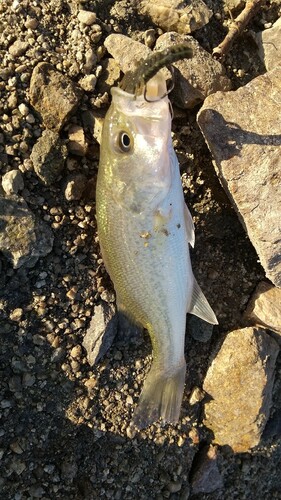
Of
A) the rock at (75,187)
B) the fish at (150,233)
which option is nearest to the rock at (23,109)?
the rock at (75,187)

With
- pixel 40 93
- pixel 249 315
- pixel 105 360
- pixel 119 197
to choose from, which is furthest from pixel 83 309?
pixel 40 93

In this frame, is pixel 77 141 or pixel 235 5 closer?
pixel 77 141

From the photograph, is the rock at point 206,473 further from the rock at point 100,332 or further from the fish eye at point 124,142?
the fish eye at point 124,142

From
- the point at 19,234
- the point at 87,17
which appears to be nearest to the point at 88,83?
the point at 87,17

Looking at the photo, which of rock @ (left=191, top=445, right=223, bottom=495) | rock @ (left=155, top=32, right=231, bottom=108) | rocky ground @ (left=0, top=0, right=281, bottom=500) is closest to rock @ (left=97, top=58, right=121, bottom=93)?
rocky ground @ (left=0, top=0, right=281, bottom=500)

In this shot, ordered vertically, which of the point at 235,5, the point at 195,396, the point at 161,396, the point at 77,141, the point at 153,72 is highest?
the point at 235,5

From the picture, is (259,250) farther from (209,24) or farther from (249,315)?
(209,24)

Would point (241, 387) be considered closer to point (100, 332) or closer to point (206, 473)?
point (206, 473)
